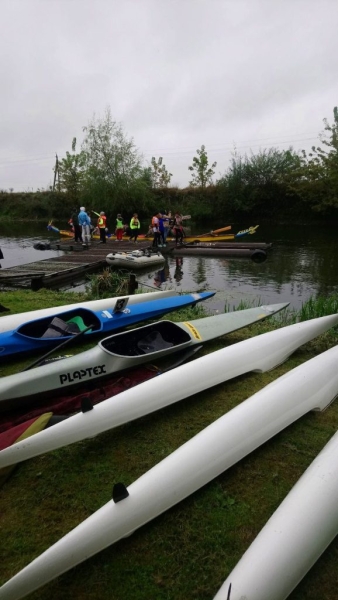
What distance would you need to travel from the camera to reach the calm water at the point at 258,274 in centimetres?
962

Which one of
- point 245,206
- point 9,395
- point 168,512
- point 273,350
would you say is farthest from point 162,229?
point 245,206

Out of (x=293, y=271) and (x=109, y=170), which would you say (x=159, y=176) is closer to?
(x=109, y=170)

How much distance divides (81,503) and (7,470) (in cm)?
66

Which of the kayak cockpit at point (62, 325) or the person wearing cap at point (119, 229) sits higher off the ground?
the person wearing cap at point (119, 229)

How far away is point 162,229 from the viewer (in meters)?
15.9

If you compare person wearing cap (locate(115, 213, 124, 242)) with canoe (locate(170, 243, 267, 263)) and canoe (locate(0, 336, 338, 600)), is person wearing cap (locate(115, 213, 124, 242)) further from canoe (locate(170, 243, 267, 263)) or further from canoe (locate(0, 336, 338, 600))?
canoe (locate(0, 336, 338, 600))

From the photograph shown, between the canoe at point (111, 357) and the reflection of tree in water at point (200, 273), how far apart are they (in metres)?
6.22

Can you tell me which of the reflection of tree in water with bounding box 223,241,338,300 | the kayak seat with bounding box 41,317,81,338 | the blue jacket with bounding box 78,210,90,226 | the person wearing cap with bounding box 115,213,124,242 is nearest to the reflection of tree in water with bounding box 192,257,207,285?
the reflection of tree in water with bounding box 223,241,338,300

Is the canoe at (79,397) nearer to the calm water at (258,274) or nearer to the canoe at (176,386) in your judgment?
the canoe at (176,386)

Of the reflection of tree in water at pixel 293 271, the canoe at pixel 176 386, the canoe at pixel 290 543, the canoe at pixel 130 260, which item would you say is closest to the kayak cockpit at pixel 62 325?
the canoe at pixel 176 386

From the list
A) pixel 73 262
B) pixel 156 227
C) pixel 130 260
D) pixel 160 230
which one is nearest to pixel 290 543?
pixel 130 260

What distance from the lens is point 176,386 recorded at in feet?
11.0

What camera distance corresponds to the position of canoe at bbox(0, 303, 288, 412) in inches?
131

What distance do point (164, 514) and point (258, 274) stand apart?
34.1 ft
